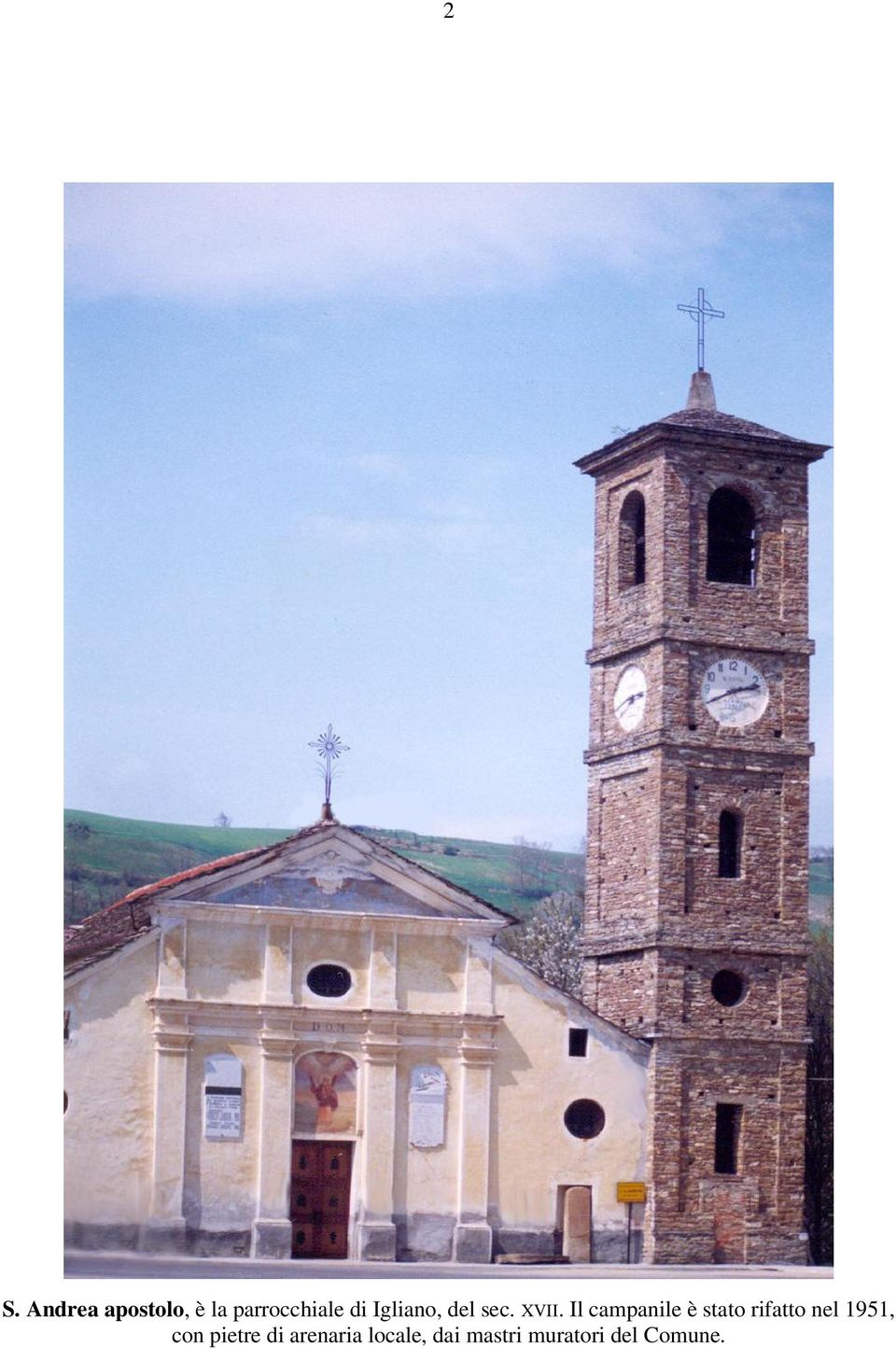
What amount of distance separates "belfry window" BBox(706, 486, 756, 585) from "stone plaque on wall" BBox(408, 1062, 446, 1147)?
8.23 metres

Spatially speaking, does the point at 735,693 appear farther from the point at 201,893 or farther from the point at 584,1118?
the point at 201,893

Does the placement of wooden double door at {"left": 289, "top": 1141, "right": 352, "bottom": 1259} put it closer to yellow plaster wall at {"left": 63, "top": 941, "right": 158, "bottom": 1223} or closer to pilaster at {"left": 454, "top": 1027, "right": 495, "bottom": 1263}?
pilaster at {"left": 454, "top": 1027, "right": 495, "bottom": 1263}

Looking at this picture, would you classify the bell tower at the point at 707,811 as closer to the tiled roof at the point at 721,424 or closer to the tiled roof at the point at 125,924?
the tiled roof at the point at 721,424

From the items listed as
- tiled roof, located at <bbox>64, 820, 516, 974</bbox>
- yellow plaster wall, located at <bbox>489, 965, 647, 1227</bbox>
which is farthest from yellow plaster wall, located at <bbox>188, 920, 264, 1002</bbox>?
yellow plaster wall, located at <bbox>489, 965, 647, 1227</bbox>

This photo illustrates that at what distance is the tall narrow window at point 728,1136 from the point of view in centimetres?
3472

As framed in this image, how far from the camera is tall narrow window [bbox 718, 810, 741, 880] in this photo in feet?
117

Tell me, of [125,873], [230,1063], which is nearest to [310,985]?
[230,1063]

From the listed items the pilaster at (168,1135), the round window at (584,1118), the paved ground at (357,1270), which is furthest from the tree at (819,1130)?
the pilaster at (168,1135)

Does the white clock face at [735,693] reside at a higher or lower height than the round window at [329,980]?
higher

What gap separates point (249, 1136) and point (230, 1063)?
95 centimetres

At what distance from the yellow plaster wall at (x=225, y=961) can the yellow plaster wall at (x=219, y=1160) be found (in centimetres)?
61

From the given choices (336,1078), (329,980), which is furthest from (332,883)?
(336,1078)

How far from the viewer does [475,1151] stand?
3359cm

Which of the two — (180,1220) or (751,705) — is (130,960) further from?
(751,705)
